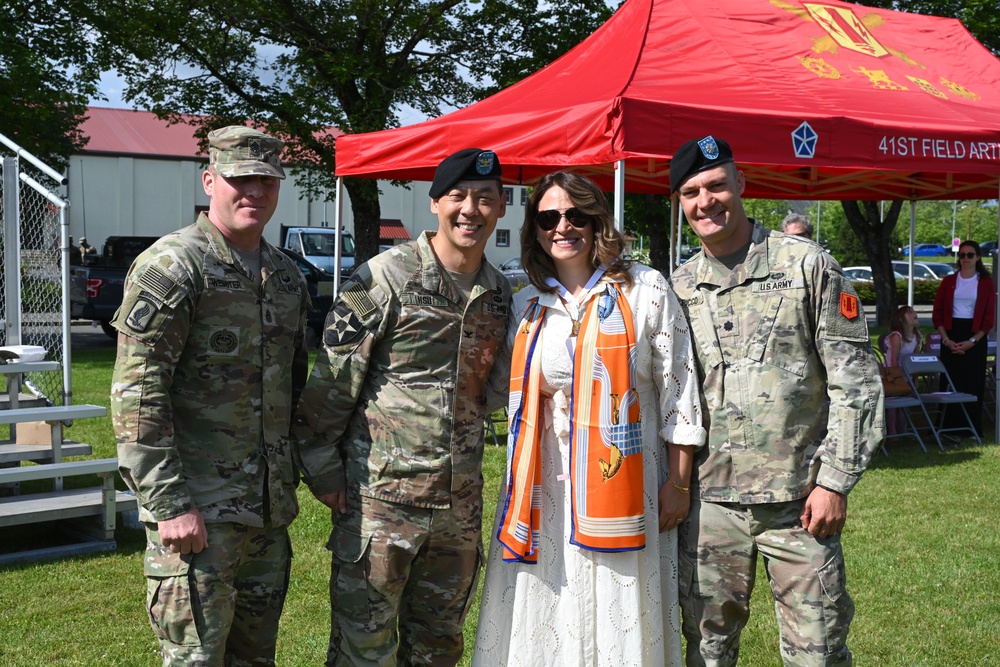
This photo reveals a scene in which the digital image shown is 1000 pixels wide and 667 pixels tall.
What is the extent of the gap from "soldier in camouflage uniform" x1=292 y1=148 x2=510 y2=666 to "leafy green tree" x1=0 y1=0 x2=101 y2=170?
14213 millimetres

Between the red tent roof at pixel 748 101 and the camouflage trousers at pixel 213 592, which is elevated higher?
the red tent roof at pixel 748 101

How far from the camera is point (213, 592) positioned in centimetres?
279

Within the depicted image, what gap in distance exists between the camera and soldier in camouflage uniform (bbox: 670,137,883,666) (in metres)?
2.90

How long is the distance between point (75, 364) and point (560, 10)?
1119 centimetres

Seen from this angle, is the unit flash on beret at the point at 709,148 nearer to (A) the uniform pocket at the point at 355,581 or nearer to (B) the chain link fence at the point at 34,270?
(A) the uniform pocket at the point at 355,581

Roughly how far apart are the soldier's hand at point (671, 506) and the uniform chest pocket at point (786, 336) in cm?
49

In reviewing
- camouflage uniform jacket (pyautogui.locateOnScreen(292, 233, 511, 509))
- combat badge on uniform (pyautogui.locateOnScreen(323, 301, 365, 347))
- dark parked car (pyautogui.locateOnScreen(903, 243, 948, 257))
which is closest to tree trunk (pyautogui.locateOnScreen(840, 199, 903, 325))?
camouflage uniform jacket (pyautogui.locateOnScreen(292, 233, 511, 509))

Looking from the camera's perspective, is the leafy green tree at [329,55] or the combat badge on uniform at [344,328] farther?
the leafy green tree at [329,55]

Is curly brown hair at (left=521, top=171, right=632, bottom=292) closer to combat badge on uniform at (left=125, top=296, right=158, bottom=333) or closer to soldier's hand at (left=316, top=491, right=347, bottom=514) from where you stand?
soldier's hand at (left=316, top=491, right=347, bottom=514)

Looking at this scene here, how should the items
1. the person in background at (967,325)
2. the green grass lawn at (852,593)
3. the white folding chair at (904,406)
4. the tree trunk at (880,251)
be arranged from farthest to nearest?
the tree trunk at (880,251) < the person in background at (967,325) < the white folding chair at (904,406) < the green grass lawn at (852,593)

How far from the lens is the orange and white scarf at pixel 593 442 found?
9.46 ft

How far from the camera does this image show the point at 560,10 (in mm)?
18750

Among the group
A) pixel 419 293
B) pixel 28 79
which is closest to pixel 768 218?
pixel 28 79

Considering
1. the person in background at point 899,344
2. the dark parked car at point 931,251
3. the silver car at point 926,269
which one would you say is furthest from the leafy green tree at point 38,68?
the dark parked car at point 931,251
